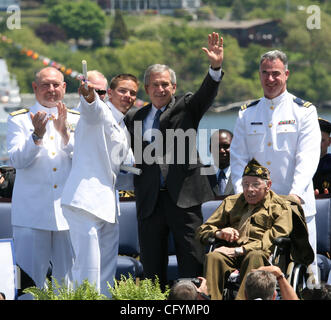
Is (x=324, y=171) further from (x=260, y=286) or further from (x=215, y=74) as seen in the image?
(x=260, y=286)

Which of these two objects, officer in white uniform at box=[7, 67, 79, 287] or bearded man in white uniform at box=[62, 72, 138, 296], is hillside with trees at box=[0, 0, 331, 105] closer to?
officer in white uniform at box=[7, 67, 79, 287]

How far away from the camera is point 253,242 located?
483 centimetres

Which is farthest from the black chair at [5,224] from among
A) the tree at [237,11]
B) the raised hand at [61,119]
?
the tree at [237,11]

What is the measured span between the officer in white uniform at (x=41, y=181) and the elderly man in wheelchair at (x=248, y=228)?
94 centimetres

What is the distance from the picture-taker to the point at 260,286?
3770mm

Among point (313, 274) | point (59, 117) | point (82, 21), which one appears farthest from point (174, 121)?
point (82, 21)

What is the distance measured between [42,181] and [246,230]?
50.8 inches

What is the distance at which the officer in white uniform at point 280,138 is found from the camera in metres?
5.20

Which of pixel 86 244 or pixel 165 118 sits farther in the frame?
pixel 165 118

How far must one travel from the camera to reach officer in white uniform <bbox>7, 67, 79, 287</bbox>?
516 cm

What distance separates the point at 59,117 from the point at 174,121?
691mm

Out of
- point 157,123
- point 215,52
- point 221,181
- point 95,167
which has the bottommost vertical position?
point 221,181

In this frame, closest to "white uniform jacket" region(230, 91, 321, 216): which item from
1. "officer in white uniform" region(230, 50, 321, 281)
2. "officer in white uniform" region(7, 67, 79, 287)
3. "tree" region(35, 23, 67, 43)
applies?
"officer in white uniform" region(230, 50, 321, 281)

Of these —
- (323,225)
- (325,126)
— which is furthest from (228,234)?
(325,126)
